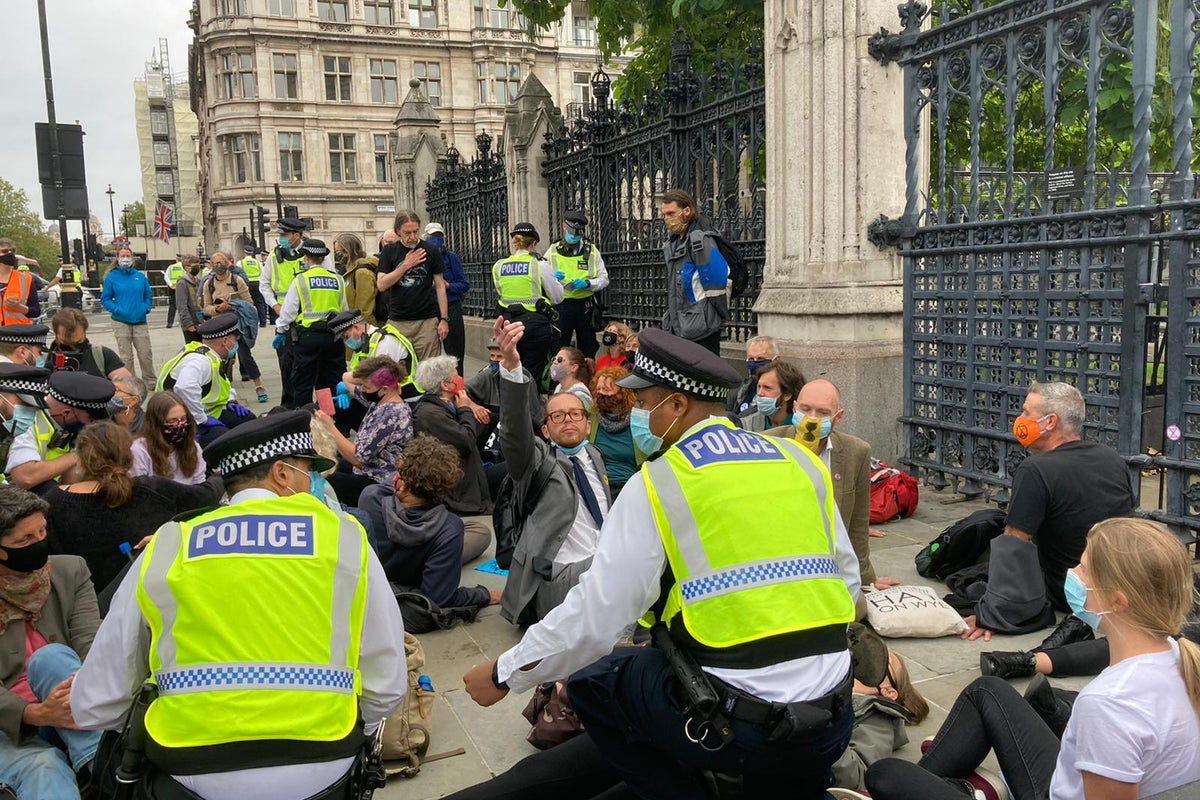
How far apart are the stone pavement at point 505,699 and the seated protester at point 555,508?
1.05 feet

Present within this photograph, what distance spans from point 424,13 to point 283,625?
5849cm

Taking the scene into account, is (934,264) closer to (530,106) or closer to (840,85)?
(840,85)

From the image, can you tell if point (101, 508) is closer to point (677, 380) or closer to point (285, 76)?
point (677, 380)

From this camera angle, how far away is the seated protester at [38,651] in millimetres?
3281

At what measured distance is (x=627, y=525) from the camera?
2.71m

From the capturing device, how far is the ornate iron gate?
5.75 metres

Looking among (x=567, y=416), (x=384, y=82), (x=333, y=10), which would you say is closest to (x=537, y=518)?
(x=567, y=416)

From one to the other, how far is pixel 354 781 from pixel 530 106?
44.8 ft

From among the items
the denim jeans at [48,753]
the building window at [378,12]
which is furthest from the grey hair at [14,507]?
the building window at [378,12]

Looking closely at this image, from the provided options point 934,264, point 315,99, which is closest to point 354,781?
point 934,264

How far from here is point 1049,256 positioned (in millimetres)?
6488

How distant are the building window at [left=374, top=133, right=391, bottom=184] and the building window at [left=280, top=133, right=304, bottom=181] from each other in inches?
163

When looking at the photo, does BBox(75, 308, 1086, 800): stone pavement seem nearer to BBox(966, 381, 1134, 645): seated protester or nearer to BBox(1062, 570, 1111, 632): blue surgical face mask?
BBox(966, 381, 1134, 645): seated protester

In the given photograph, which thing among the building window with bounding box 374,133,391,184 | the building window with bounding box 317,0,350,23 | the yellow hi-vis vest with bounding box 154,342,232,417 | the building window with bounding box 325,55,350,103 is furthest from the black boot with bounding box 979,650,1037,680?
the building window with bounding box 317,0,350,23
